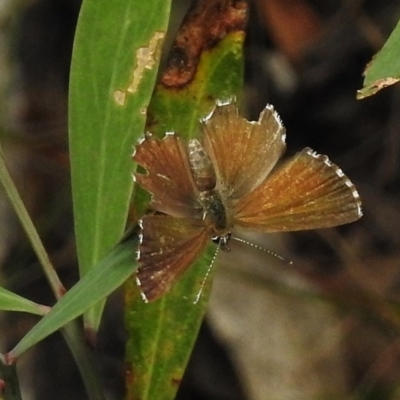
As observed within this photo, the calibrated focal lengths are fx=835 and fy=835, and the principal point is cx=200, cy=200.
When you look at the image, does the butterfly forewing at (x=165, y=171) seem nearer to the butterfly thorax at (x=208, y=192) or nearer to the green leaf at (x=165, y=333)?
the butterfly thorax at (x=208, y=192)

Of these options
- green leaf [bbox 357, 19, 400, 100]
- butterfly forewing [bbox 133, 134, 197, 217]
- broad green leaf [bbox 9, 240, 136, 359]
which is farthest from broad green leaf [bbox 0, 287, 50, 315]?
green leaf [bbox 357, 19, 400, 100]

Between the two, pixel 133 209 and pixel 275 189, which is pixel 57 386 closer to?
pixel 133 209

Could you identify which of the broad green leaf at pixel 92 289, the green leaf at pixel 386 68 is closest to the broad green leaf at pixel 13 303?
the broad green leaf at pixel 92 289

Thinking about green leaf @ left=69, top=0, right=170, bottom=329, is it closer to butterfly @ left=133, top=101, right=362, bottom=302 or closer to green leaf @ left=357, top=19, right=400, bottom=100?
butterfly @ left=133, top=101, right=362, bottom=302

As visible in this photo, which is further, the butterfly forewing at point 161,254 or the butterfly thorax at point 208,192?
the butterfly thorax at point 208,192

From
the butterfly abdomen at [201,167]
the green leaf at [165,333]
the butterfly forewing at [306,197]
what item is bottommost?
the green leaf at [165,333]

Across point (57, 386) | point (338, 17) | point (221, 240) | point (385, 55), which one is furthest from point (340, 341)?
point (385, 55)

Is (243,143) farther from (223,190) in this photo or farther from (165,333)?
(165,333)
